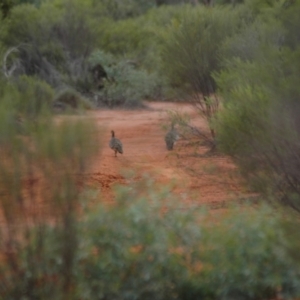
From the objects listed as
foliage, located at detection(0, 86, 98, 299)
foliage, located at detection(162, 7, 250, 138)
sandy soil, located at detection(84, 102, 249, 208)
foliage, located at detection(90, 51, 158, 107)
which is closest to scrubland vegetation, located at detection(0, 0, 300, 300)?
foliage, located at detection(0, 86, 98, 299)

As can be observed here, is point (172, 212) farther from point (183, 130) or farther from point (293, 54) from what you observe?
point (183, 130)

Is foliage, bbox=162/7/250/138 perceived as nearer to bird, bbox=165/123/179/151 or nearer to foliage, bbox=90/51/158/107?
bird, bbox=165/123/179/151

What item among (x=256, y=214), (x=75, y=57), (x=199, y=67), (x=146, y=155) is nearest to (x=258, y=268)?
(x=256, y=214)

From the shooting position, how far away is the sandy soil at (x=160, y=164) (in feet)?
30.8

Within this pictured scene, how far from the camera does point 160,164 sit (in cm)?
1596

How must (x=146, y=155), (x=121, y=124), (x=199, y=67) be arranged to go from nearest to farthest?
(x=146, y=155) < (x=199, y=67) < (x=121, y=124)

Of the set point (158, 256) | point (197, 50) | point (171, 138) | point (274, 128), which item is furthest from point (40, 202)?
point (197, 50)

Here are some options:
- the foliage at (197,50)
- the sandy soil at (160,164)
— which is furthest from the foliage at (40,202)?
the foliage at (197,50)

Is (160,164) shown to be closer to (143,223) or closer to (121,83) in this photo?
(143,223)

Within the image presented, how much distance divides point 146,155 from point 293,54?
10.1m

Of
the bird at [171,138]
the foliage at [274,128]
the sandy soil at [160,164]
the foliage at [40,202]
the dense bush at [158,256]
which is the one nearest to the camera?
the foliage at [40,202]

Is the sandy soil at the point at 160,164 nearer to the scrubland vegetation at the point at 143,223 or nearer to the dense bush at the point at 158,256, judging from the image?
the scrubland vegetation at the point at 143,223

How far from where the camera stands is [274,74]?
8.56 m

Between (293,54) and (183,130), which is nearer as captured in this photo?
(293,54)
